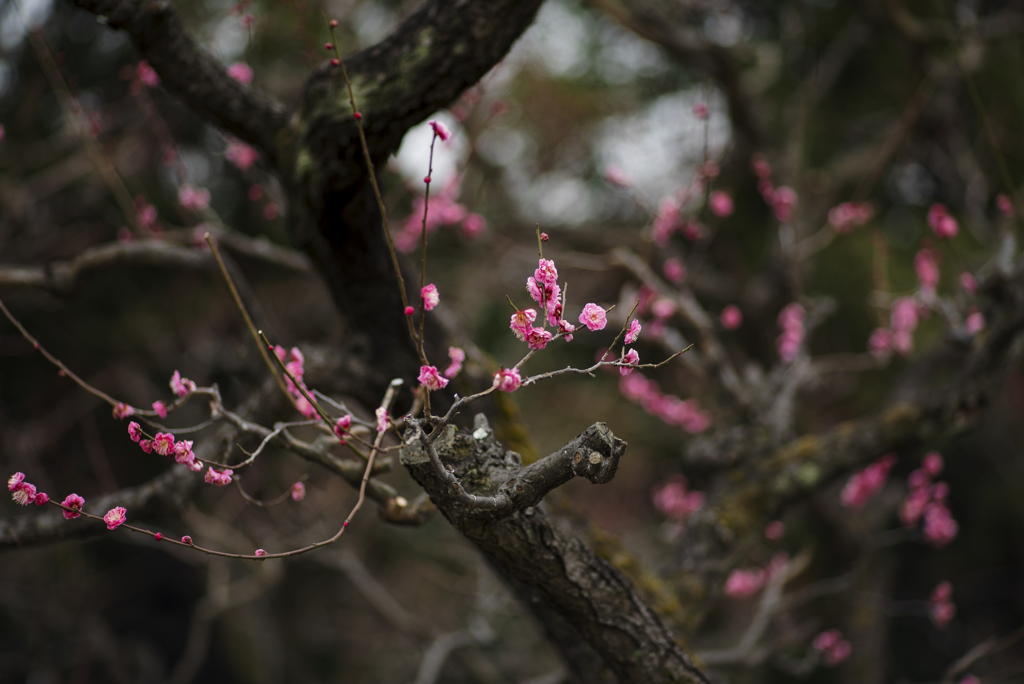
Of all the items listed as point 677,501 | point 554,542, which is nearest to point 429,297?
point 554,542

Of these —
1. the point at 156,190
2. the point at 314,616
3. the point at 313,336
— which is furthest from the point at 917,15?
the point at 314,616

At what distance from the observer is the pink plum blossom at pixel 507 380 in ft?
3.84

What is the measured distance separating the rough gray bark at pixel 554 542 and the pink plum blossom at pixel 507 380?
0.18 m

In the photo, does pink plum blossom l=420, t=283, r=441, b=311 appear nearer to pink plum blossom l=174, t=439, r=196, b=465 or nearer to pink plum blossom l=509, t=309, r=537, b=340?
pink plum blossom l=509, t=309, r=537, b=340

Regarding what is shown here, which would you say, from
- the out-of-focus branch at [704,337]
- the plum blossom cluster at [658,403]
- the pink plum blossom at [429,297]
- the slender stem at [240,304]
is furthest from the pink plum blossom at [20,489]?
the plum blossom cluster at [658,403]

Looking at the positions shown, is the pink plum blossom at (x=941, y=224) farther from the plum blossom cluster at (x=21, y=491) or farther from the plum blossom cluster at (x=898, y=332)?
the plum blossom cluster at (x=21, y=491)

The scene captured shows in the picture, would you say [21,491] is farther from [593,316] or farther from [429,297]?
[593,316]

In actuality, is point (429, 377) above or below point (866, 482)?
below

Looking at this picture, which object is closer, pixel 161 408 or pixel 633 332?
pixel 633 332

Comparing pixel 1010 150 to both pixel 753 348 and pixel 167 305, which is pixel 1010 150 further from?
pixel 167 305

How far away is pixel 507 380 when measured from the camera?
3.84 ft

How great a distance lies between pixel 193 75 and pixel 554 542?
1.67 meters

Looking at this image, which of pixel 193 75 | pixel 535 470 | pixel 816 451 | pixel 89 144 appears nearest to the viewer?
pixel 535 470

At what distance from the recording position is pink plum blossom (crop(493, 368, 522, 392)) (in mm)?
1170
